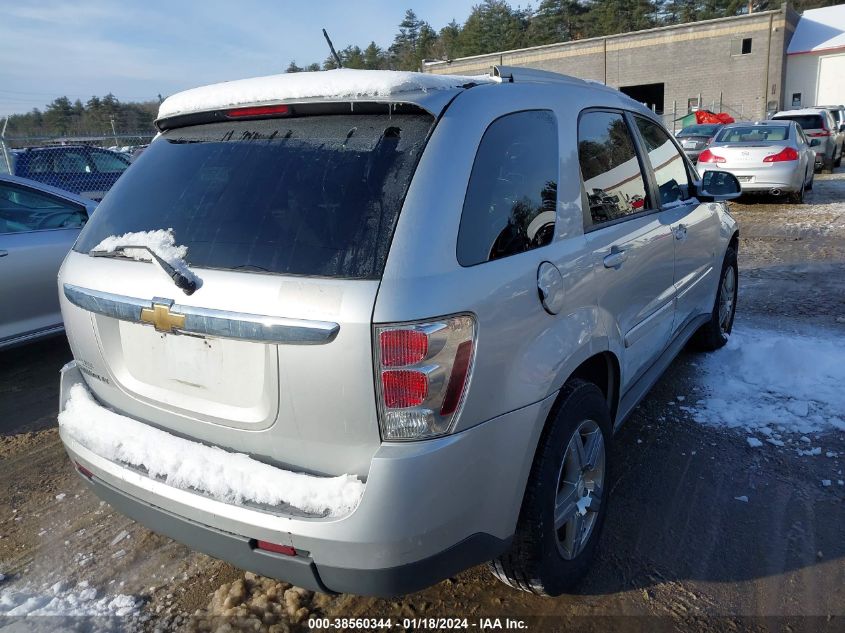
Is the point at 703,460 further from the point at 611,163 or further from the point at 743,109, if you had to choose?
the point at 743,109

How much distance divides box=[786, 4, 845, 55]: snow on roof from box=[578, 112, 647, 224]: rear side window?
50.3m

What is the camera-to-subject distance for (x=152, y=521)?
6.95ft

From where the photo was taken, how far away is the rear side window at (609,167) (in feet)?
8.83

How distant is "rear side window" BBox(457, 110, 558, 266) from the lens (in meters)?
1.96

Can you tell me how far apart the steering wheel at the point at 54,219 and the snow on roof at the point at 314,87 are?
3.35 meters

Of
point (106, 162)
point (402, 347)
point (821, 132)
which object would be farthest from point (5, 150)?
point (821, 132)

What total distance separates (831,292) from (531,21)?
72.9 metres

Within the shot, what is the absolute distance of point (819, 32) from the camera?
44.5 meters

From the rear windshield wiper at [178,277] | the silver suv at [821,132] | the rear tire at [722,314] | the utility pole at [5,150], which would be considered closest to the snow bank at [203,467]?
the rear windshield wiper at [178,277]

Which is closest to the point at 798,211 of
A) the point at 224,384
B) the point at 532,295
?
the point at 532,295

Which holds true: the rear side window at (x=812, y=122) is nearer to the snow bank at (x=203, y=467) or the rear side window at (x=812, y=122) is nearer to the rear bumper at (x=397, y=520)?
the rear bumper at (x=397, y=520)

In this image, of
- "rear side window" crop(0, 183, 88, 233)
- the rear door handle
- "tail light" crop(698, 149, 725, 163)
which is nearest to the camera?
the rear door handle

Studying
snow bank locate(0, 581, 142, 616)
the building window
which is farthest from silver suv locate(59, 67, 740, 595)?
the building window

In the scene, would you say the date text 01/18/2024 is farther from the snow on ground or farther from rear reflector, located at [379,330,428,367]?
rear reflector, located at [379,330,428,367]
